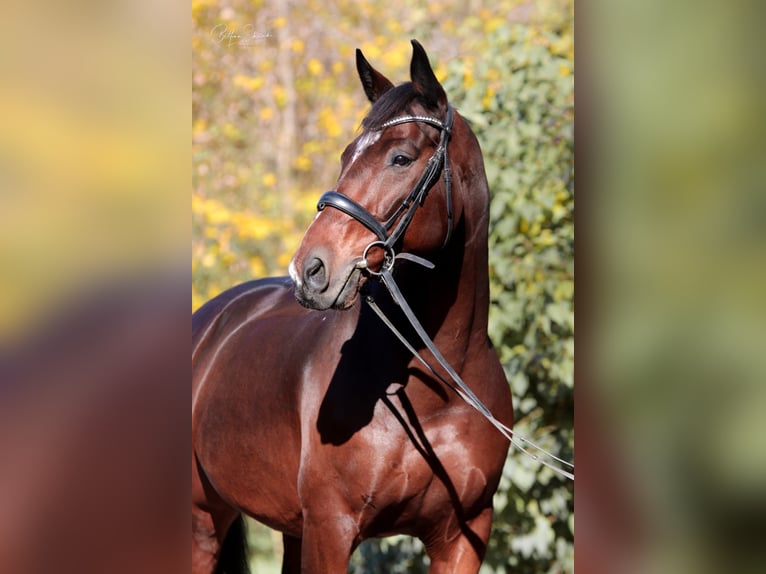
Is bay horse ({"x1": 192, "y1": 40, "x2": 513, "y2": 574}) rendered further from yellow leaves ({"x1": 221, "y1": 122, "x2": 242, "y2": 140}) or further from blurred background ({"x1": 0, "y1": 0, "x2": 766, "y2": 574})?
yellow leaves ({"x1": 221, "y1": 122, "x2": 242, "y2": 140})

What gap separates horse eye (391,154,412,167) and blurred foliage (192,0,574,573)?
1159 mm

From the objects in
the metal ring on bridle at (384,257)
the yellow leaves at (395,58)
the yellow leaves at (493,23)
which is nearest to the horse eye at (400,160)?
the metal ring on bridle at (384,257)

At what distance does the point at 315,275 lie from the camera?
2242 millimetres

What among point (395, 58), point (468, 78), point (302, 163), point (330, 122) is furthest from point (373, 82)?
point (302, 163)

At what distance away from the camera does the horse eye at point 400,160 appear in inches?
93.1

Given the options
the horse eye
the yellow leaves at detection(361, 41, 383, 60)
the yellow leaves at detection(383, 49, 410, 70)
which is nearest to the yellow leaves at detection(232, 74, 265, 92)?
the yellow leaves at detection(361, 41, 383, 60)

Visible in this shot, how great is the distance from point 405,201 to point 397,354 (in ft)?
1.62

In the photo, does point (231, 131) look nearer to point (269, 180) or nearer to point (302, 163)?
point (269, 180)

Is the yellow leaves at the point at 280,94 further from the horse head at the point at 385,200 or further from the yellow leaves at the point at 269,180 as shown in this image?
the horse head at the point at 385,200
